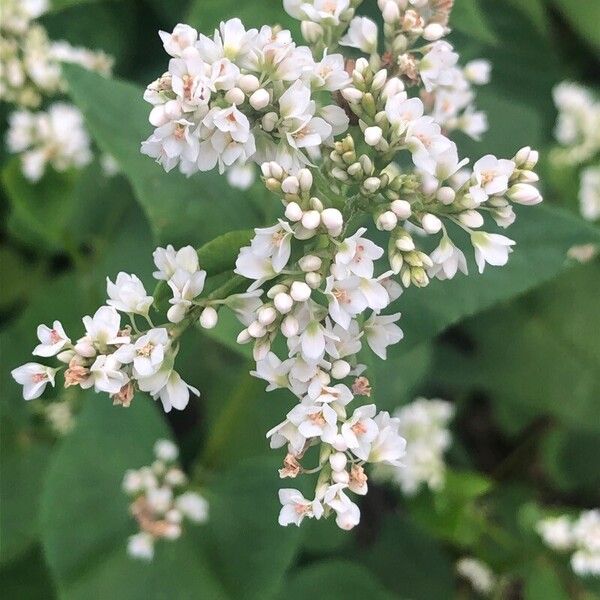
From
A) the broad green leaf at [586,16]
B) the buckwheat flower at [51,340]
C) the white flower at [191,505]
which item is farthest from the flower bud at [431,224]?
the broad green leaf at [586,16]

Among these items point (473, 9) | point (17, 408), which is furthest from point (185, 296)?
point (17, 408)

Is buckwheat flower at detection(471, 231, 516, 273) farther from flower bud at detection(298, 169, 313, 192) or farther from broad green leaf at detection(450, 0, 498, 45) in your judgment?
broad green leaf at detection(450, 0, 498, 45)

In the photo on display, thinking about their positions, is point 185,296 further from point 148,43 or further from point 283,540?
point 148,43

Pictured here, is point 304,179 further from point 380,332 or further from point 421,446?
point 421,446

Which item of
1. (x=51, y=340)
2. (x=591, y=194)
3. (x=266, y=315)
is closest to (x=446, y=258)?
(x=266, y=315)

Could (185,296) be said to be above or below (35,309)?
above
